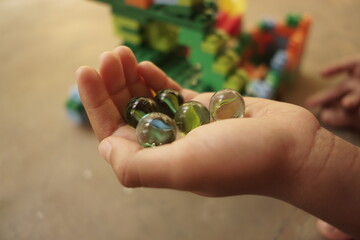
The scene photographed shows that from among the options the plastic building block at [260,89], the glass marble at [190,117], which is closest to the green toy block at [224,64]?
the plastic building block at [260,89]

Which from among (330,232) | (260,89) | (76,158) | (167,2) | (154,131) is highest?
(167,2)

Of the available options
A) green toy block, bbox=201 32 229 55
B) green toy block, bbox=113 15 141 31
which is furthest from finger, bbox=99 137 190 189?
green toy block, bbox=113 15 141 31

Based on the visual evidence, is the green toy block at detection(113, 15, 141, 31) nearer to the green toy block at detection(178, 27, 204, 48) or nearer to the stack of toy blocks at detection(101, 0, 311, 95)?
the stack of toy blocks at detection(101, 0, 311, 95)

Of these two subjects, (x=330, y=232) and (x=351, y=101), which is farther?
(x=351, y=101)

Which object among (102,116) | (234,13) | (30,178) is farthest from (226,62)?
(30,178)

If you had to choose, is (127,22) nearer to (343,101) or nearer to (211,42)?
(211,42)

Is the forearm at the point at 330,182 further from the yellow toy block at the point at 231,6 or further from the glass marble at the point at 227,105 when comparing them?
the yellow toy block at the point at 231,6

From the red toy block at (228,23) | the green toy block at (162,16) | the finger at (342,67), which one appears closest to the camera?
the green toy block at (162,16)

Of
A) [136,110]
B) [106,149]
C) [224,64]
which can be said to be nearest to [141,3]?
[224,64]
